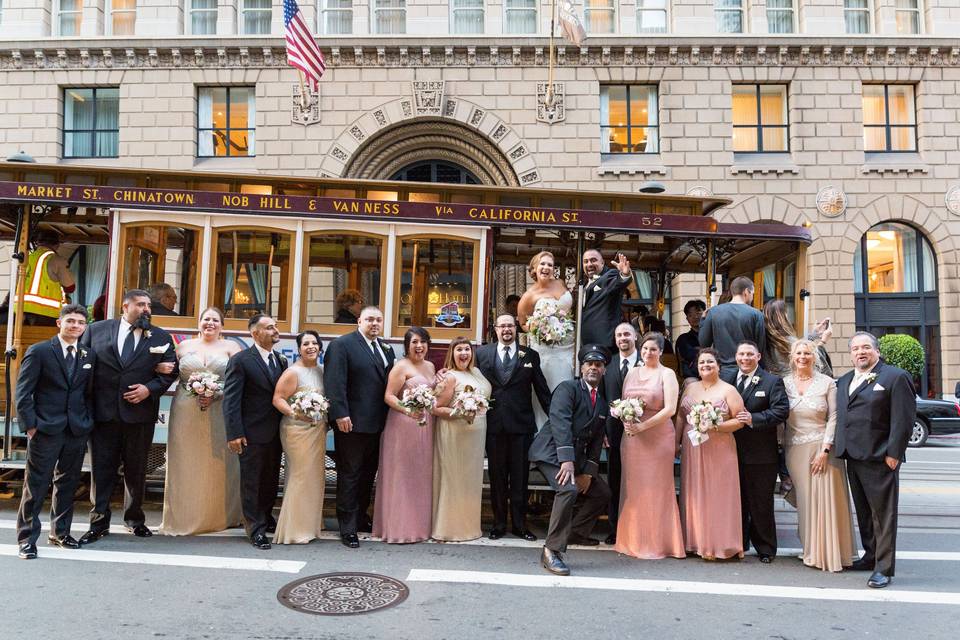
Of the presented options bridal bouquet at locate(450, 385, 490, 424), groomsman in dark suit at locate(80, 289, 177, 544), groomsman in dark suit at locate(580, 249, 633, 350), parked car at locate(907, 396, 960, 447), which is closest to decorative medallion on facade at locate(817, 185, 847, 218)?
parked car at locate(907, 396, 960, 447)

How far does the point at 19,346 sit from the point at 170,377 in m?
2.56

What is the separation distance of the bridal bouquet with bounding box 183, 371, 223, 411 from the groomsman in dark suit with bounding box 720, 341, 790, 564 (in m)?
4.96

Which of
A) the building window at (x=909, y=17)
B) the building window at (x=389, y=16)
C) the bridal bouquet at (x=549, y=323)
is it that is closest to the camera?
the bridal bouquet at (x=549, y=323)

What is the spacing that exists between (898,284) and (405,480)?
17.6m

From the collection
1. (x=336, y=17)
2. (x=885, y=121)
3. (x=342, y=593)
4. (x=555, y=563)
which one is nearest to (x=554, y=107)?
(x=336, y=17)

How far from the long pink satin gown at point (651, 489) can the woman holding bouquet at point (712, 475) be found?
17 cm

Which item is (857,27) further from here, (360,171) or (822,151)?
(360,171)

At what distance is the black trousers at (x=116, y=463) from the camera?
253 inches

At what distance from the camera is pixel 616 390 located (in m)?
6.55

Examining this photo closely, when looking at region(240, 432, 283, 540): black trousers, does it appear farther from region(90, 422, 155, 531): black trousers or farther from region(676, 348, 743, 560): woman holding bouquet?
region(676, 348, 743, 560): woman holding bouquet

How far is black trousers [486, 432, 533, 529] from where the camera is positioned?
6.81 m

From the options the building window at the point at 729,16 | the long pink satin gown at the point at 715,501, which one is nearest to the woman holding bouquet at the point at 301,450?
the long pink satin gown at the point at 715,501

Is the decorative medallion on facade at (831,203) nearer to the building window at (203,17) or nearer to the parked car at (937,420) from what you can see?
the parked car at (937,420)

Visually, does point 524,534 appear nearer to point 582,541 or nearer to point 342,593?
point 582,541
